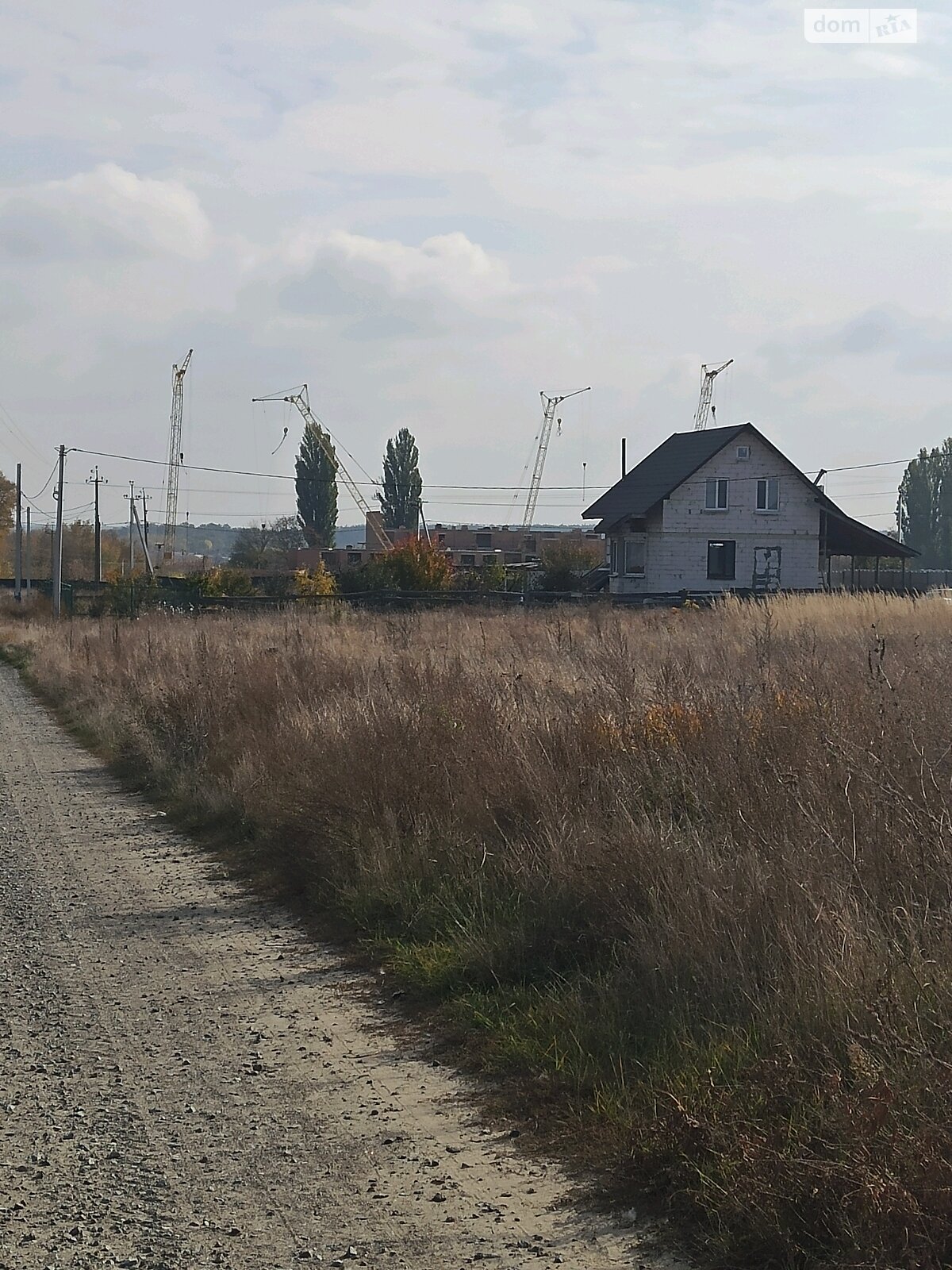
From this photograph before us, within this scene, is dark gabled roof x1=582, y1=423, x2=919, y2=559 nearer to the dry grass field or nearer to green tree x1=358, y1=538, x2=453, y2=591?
green tree x1=358, y1=538, x2=453, y2=591

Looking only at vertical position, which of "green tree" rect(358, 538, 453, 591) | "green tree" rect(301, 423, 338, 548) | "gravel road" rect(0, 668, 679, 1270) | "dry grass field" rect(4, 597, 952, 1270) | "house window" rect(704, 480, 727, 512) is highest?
"green tree" rect(301, 423, 338, 548)

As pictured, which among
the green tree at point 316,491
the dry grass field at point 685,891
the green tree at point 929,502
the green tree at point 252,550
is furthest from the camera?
the green tree at point 316,491

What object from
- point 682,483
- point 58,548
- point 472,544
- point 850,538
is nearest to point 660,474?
point 682,483

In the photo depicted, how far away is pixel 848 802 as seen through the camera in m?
6.42

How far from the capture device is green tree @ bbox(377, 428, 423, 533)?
135625mm

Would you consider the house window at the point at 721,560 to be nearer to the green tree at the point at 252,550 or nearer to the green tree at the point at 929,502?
the green tree at the point at 252,550

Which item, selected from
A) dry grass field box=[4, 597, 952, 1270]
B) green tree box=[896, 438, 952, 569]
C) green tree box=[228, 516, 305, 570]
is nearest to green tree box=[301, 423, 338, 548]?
green tree box=[228, 516, 305, 570]

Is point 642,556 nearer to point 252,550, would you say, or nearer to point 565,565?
point 565,565

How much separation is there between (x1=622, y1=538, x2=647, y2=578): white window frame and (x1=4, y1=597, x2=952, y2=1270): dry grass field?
46.1m

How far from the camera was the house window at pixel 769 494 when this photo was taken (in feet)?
198

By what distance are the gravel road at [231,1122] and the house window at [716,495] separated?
52.8 metres

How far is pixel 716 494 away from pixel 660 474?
114 inches

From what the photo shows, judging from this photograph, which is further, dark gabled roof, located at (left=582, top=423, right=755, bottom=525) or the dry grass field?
dark gabled roof, located at (left=582, top=423, right=755, bottom=525)

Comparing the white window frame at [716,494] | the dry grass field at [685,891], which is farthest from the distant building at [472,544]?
the dry grass field at [685,891]
